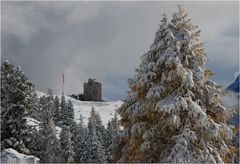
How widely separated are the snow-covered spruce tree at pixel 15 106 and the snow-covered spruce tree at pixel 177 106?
54.3 feet

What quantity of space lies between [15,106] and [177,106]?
19752 millimetres

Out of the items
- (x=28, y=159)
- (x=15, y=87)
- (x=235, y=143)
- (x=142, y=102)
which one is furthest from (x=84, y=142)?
(x=28, y=159)

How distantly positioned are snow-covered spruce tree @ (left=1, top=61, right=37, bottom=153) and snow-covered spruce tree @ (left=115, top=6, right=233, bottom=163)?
54.3 ft

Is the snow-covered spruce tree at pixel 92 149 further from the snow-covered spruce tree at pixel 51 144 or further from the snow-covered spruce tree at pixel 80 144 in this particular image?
the snow-covered spruce tree at pixel 51 144

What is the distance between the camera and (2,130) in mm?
33875

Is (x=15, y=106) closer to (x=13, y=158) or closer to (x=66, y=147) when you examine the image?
(x=13, y=158)

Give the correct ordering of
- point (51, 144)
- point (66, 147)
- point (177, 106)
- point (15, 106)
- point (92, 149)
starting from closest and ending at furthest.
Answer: point (177, 106), point (15, 106), point (51, 144), point (66, 147), point (92, 149)

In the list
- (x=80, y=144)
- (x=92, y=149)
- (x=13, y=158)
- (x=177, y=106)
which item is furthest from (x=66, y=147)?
(x=13, y=158)

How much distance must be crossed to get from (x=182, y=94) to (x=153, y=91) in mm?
1126

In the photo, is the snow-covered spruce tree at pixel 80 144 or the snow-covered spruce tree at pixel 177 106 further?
the snow-covered spruce tree at pixel 80 144

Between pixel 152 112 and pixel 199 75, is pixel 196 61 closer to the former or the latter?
pixel 199 75

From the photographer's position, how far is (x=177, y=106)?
17.5 m

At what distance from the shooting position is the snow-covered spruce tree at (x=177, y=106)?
17516 mm

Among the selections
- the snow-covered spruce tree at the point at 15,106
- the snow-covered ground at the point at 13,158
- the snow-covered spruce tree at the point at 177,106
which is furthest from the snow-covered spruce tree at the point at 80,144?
the snow-covered ground at the point at 13,158
